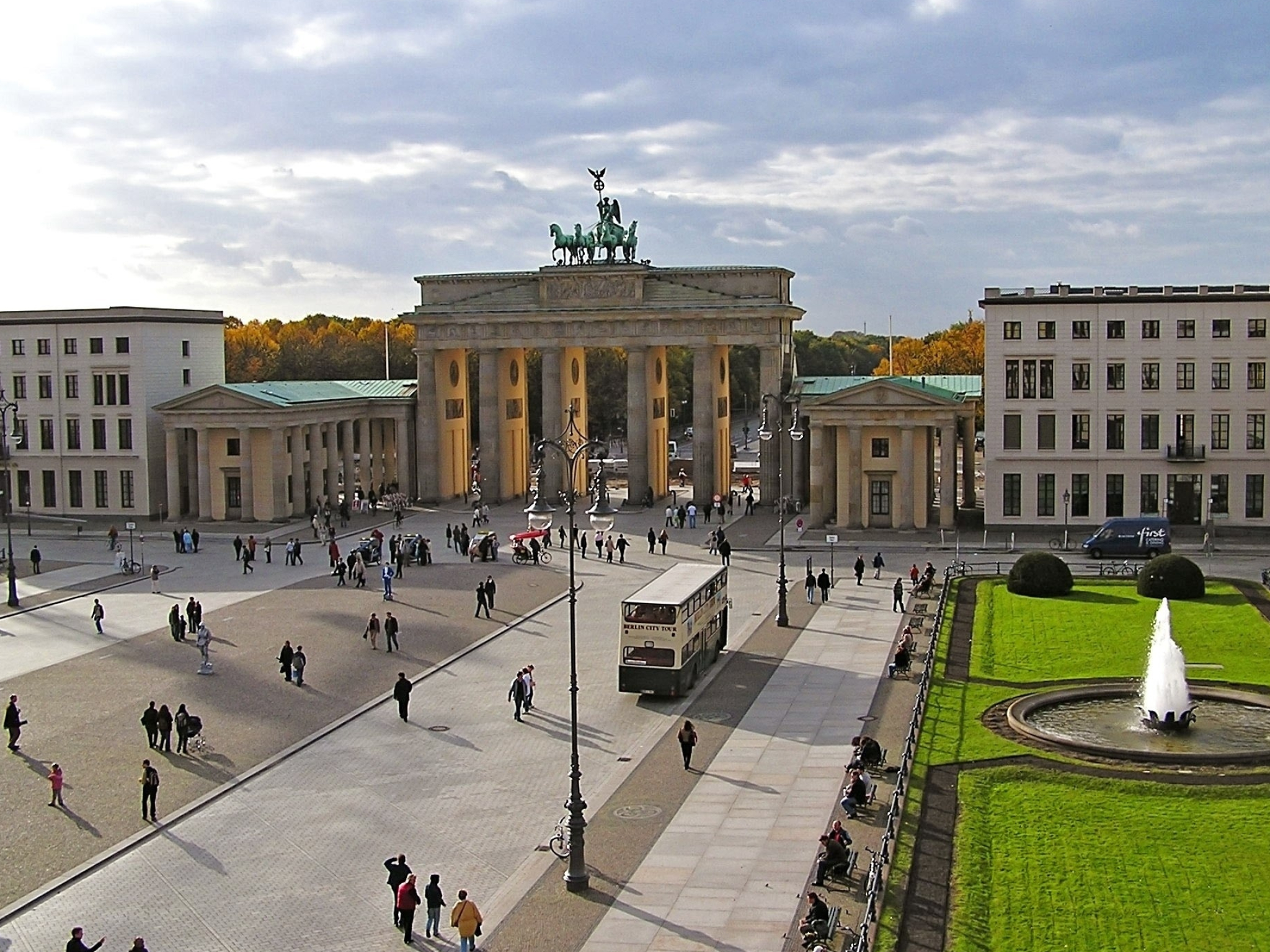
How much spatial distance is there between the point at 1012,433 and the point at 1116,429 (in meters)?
5.41

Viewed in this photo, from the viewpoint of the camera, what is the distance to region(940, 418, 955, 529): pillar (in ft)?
257

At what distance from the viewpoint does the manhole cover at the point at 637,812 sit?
103 ft

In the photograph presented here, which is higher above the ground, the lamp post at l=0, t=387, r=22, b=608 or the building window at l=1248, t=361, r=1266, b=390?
the building window at l=1248, t=361, r=1266, b=390

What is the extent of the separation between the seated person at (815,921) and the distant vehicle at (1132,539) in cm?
4808

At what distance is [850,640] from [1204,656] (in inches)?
456

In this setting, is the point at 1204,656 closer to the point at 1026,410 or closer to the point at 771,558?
the point at 771,558

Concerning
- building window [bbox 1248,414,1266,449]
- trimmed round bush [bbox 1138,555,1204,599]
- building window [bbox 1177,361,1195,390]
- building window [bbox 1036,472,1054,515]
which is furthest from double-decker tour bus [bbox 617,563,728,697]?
building window [bbox 1248,414,1266,449]

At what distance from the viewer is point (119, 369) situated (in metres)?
91.5

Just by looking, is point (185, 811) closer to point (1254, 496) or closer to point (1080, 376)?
point (1080, 376)

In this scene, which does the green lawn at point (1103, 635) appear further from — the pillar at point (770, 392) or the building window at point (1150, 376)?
the pillar at point (770, 392)

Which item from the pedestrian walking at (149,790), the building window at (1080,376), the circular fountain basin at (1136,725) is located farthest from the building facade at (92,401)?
the circular fountain basin at (1136,725)

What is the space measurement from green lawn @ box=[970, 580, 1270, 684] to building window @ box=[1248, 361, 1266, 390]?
21.1m

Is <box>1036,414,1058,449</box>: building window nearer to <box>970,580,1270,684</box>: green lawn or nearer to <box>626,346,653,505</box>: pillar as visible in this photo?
<box>970,580,1270,684</box>: green lawn

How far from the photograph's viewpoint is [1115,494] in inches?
3059
